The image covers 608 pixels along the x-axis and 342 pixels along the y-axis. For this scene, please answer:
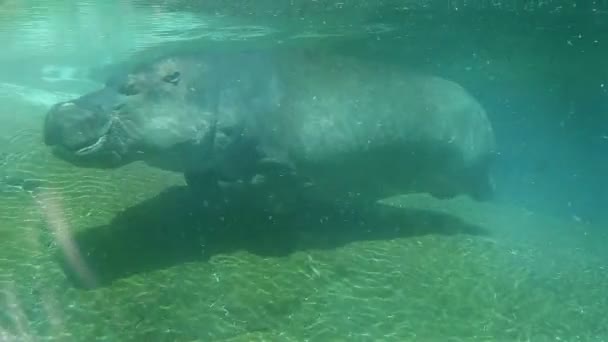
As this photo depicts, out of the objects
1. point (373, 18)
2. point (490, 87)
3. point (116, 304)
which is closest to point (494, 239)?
point (116, 304)

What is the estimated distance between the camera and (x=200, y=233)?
25.6 feet

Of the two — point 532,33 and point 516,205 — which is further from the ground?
point 532,33

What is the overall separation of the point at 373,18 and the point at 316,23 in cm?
209

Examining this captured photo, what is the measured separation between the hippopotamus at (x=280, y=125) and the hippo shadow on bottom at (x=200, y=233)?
1.51 ft

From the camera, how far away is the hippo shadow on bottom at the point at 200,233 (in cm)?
665

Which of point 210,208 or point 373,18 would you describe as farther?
point 373,18

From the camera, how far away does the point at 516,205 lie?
15.1 meters

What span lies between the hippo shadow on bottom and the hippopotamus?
461 mm

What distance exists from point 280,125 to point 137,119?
2.09 metres

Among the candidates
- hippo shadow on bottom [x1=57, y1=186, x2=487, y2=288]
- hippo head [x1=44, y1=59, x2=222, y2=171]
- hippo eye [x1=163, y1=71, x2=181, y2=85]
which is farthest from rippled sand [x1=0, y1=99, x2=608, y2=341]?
hippo eye [x1=163, y1=71, x2=181, y2=85]

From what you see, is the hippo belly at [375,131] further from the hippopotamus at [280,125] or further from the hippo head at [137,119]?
the hippo head at [137,119]

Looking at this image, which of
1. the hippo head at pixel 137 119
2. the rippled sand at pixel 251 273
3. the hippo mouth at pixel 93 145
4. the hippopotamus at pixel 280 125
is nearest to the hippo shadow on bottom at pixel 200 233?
the rippled sand at pixel 251 273

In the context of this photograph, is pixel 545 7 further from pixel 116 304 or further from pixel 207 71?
pixel 116 304

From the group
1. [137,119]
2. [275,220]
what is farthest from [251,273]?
[137,119]
